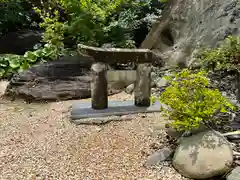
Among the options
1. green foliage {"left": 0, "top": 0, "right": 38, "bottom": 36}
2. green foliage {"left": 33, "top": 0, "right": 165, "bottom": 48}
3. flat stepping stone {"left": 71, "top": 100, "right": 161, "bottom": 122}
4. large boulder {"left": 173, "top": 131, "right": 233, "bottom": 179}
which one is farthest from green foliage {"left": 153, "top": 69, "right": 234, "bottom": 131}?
green foliage {"left": 0, "top": 0, "right": 38, "bottom": 36}

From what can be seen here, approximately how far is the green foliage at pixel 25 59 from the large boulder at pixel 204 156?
455cm

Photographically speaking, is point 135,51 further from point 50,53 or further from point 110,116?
point 50,53

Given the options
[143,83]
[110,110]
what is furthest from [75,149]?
[143,83]

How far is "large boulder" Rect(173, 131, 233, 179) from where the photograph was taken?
104 inches

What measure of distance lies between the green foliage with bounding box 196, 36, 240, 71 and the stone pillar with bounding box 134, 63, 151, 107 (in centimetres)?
119

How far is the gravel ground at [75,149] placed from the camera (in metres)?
2.86

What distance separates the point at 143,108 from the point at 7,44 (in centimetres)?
643

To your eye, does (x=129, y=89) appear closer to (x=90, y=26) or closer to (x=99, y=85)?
(x=99, y=85)

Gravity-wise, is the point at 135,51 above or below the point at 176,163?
above

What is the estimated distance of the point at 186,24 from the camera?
21.8ft

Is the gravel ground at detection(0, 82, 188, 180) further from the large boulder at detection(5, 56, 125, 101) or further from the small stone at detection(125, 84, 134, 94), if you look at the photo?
the small stone at detection(125, 84, 134, 94)

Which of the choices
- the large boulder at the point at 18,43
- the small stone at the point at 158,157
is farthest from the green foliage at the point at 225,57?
the large boulder at the point at 18,43

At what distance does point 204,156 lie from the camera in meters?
2.70

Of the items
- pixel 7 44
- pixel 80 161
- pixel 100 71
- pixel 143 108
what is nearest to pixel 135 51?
pixel 100 71
